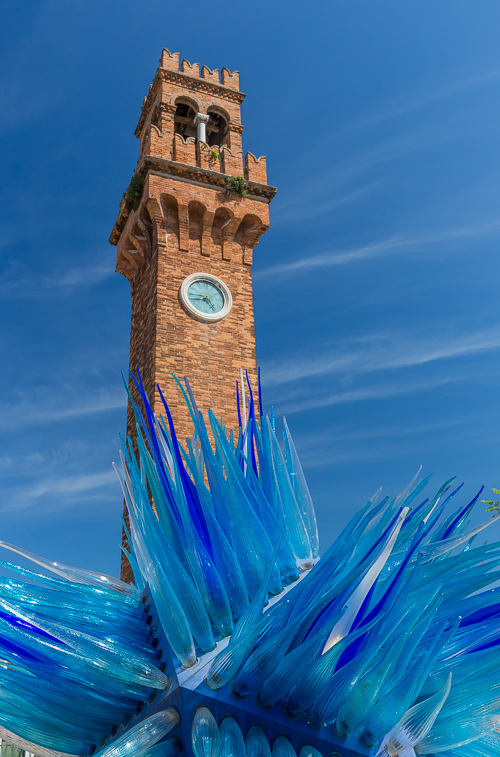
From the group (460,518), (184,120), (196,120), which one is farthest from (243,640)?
(184,120)

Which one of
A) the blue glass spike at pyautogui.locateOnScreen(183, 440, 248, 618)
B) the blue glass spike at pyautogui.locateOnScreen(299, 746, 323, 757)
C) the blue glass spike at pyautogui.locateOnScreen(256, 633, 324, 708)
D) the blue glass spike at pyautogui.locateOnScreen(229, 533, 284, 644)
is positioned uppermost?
the blue glass spike at pyautogui.locateOnScreen(183, 440, 248, 618)

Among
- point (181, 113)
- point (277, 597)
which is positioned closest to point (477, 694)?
point (277, 597)

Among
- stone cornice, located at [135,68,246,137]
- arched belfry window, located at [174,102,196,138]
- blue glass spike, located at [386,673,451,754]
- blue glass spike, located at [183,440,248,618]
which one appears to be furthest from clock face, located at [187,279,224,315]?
blue glass spike, located at [386,673,451,754]

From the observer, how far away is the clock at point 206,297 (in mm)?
13398

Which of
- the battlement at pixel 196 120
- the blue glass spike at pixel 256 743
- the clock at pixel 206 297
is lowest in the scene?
the blue glass spike at pixel 256 743

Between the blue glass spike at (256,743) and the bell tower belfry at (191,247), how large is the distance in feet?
27.8

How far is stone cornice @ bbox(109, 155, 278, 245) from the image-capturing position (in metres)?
14.2

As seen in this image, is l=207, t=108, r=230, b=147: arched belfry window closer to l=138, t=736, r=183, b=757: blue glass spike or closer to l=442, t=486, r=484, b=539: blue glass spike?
l=442, t=486, r=484, b=539: blue glass spike

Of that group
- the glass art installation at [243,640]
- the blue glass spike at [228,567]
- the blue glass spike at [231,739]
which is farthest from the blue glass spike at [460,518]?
the blue glass spike at [231,739]

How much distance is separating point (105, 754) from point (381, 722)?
4.33 feet

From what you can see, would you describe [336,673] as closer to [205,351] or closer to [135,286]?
[205,351]

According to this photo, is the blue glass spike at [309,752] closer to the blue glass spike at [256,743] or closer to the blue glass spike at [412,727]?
the blue glass spike at [256,743]

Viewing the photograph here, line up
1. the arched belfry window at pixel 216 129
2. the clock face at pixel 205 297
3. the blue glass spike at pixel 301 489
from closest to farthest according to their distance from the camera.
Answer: the blue glass spike at pixel 301 489, the clock face at pixel 205 297, the arched belfry window at pixel 216 129

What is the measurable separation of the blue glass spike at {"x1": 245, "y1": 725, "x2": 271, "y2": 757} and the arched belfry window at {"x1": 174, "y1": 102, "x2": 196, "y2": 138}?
15562 millimetres
